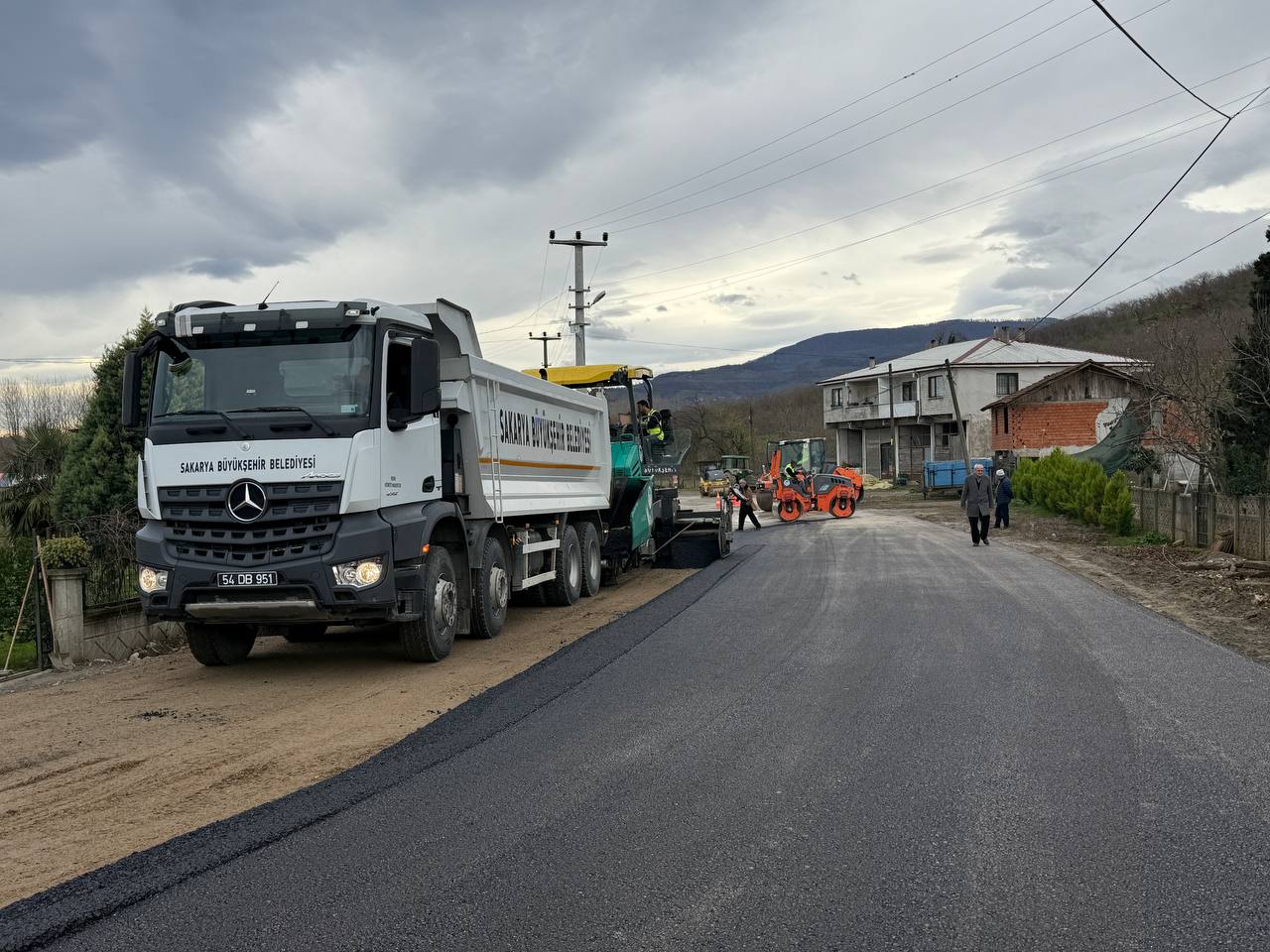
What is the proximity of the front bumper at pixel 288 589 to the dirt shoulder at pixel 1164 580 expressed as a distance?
24.5ft

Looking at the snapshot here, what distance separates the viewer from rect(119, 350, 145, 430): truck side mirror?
8.37 m

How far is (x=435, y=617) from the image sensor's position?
360 inches

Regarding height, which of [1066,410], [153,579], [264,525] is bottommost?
[153,579]

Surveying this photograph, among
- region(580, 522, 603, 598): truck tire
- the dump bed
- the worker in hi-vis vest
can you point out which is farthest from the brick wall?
region(580, 522, 603, 598): truck tire

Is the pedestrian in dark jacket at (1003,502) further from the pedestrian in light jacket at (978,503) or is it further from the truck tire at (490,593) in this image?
the truck tire at (490,593)

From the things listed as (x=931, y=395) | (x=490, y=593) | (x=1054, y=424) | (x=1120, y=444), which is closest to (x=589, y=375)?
(x=490, y=593)

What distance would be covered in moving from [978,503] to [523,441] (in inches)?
523

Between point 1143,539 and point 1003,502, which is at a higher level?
point 1003,502

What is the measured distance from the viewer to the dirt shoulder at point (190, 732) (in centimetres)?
507

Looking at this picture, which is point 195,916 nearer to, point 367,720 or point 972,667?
point 367,720

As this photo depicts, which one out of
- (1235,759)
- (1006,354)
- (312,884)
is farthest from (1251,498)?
(1006,354)

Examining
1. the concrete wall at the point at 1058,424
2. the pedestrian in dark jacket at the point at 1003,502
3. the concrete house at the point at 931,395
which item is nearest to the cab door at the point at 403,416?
the pedestrian in dark jacket at the point at 1003,502

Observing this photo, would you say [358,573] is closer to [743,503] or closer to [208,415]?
[208,415]

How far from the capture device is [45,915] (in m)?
3.92
